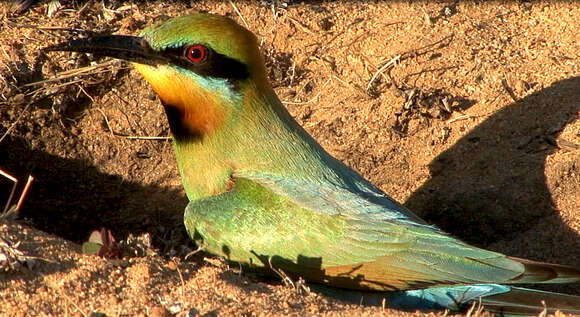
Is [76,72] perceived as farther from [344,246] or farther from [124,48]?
[344,246]

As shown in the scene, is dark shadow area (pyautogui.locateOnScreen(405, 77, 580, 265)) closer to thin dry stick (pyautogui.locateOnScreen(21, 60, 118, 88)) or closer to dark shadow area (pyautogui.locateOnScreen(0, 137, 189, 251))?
dark shadow area (pyautogui.locateOnScreen(0, 137, 189, 251))

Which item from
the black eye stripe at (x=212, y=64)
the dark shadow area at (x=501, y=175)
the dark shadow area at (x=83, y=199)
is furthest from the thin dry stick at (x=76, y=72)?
the dark shadow area at (x=501, y=175)

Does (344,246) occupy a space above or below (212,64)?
below

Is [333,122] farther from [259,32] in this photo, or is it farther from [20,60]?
[20,60]

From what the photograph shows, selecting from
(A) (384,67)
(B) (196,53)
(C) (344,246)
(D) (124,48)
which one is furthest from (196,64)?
(A) (384,67)

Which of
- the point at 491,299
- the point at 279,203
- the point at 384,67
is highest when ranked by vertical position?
the point at 384,67

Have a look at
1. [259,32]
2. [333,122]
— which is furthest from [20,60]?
[333,122]

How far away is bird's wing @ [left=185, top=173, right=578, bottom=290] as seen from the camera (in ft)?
11.1

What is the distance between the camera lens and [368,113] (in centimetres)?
505

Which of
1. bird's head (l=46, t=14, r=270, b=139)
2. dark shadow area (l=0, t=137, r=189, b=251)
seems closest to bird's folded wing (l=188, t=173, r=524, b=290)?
bird's head (l=46, t=14, r=270, b=139)

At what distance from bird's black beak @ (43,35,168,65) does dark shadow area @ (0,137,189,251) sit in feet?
4.07

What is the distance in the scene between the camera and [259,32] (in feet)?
17.1

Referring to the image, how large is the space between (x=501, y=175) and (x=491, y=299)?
1387mm

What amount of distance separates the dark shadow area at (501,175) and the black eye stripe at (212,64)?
161 cm
